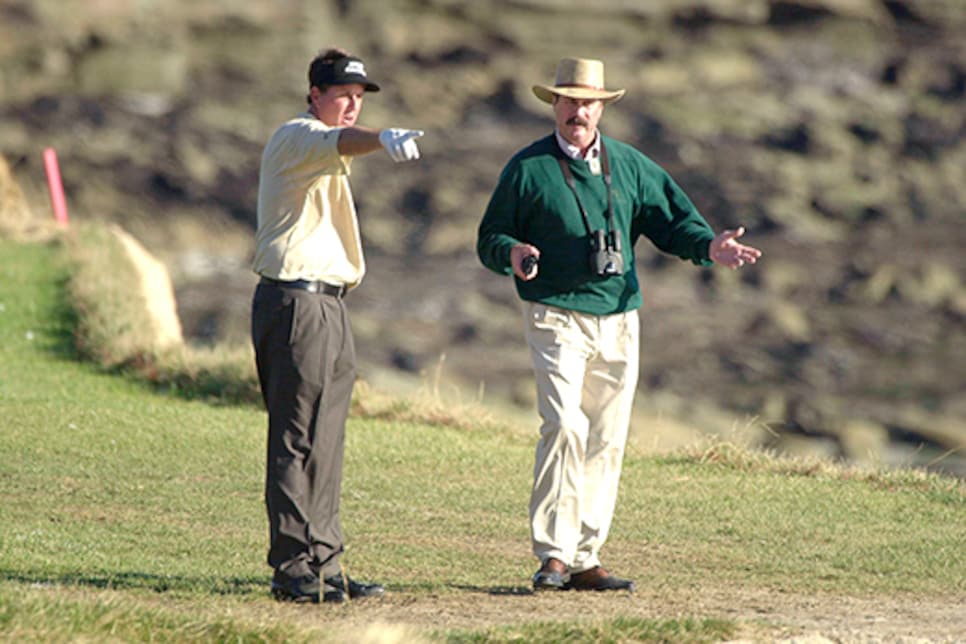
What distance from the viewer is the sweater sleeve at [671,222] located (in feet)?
27.6

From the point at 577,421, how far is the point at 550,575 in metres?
0.73

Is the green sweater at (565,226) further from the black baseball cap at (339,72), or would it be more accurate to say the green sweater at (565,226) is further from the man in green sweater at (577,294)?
the black baseball cap at (339,72)

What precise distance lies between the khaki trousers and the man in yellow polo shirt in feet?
3.22

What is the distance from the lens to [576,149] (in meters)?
8.33

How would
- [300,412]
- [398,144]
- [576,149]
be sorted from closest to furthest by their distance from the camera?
1. [398,144]
2. [300,412]
3. [576,149]

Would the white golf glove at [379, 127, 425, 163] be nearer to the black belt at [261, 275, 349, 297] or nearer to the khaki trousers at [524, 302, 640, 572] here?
the black belt at [261, 275, 349, 297]

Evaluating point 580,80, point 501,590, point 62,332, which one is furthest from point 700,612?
point 62,332

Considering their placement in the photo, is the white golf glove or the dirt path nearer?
the white golf glove

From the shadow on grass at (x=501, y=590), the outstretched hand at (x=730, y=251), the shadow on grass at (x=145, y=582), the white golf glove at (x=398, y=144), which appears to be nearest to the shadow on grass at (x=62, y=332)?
the shadow on grass at (x=145, y=582)

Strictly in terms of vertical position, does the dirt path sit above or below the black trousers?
below

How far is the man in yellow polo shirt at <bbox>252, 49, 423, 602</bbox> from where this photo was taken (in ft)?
24.6

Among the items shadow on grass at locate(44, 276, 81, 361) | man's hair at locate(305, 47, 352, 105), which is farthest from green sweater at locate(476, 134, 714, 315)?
shadow on grass at locate(44, 276, 81, 361)

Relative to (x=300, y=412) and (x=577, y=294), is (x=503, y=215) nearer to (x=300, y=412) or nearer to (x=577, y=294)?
(x=577, y=294)

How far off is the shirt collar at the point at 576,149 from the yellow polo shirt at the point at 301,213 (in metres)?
1.23
